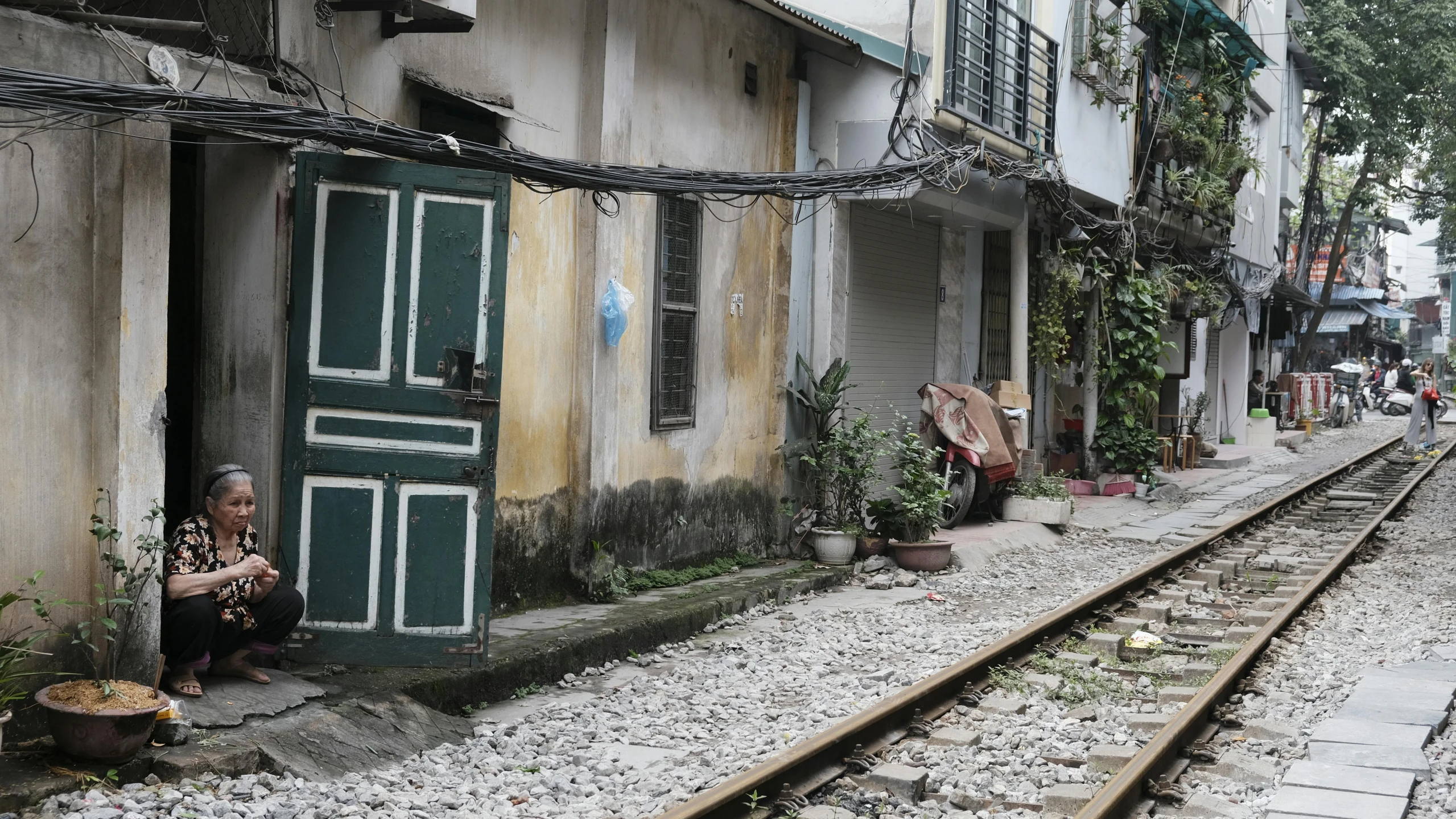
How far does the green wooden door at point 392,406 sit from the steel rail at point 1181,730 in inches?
122

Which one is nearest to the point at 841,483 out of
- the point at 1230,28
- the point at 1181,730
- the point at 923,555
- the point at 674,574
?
the point at 923,555

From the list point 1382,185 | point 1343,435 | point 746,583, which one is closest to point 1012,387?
point 746,583

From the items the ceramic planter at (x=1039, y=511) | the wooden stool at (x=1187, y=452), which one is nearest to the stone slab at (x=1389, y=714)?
the ceramic planter at (x=1039, y=511)

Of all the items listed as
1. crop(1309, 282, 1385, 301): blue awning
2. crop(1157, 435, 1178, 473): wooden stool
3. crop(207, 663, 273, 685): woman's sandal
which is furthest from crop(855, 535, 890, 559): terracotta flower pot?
crop(1309, 282, 1385, 301): blue awning

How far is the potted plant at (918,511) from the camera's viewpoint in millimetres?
11219

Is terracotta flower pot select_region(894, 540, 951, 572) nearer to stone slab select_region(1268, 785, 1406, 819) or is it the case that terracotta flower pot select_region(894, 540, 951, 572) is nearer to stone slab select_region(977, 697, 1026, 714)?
stone slab select_region(977, 697, 1026, 714)

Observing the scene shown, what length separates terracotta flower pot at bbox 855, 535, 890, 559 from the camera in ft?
37.2

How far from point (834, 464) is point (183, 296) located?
237 inches

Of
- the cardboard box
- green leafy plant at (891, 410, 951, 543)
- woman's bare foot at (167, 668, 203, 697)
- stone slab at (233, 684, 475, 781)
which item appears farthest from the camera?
the cardboard box

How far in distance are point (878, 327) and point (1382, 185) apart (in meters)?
27.6

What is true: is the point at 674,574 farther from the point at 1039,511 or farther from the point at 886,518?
the point at 1039,511

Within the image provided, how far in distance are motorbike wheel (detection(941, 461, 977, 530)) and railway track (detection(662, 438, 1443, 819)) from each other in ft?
6.79

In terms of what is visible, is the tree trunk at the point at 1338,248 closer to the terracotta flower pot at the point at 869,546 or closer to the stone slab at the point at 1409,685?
the terracotta flower pot at the point at 869,546

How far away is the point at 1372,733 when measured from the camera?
614 centimetres
